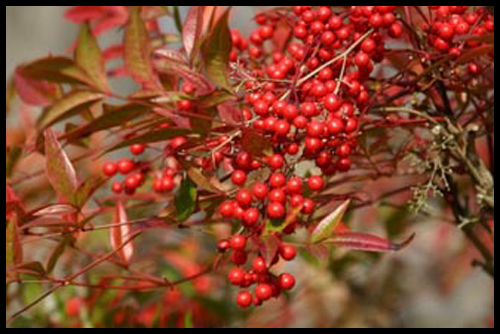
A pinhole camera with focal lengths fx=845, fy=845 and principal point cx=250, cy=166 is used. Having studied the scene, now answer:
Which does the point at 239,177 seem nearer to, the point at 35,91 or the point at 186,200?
the point at 186,200

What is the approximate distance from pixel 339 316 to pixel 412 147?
1050mm

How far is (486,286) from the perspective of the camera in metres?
2.68

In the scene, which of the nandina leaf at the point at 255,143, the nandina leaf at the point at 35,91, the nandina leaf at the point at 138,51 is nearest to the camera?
the nandina leaf at the point at 255,143

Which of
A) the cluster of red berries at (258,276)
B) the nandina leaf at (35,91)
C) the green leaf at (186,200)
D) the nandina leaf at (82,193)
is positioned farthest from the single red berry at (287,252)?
the nandina leaf at (35,91)

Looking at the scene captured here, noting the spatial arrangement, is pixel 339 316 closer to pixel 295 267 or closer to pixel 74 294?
pixel 295 267

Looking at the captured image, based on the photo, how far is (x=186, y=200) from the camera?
86cm

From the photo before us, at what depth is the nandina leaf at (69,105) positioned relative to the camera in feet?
3.08

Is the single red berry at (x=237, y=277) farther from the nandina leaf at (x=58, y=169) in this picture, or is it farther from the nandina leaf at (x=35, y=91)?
the nandina leaf at (x=35, y=91)

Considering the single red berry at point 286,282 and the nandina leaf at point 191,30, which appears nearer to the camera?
the single red berry at point 286,282

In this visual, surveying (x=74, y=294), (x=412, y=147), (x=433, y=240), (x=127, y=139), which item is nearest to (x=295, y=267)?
(x=433, y=240)

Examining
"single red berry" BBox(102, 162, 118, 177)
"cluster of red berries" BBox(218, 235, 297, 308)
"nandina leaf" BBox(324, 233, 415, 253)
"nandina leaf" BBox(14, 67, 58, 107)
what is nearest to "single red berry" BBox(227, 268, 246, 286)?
"cluster of red berries" BBox(218, 235, 297, 308)

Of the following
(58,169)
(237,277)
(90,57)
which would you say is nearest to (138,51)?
(90,57)

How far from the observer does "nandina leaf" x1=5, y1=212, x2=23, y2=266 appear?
2.80ft

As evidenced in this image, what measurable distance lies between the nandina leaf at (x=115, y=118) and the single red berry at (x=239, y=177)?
12cm
